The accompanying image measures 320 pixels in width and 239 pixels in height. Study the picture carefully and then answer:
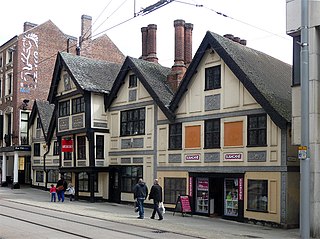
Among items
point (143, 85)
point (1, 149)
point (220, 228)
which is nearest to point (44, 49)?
point (1, 149)

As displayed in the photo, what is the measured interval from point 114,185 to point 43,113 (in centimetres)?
1375

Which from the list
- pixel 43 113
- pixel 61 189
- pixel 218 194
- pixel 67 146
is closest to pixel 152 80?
pixel 218 194

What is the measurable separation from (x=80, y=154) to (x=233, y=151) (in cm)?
1288

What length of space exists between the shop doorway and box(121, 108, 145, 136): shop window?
635 cm

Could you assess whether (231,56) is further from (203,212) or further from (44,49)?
(44,49)

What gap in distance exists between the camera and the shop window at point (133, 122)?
2978 cm

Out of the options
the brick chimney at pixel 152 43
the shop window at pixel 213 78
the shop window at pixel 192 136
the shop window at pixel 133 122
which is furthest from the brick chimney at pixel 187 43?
the shop window at pixel 192 136

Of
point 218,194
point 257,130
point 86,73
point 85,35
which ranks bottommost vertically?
point 218,194

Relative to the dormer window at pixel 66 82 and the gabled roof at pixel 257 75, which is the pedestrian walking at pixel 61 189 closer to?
the dormer window at pixel 66 82

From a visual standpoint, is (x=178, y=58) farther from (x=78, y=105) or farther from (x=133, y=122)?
(x=78, y=105)

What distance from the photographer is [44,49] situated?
46.9m

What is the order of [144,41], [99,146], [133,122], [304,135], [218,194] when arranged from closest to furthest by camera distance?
1. [304,135]
2. [218,194]
3. [133,122]
4. [99,146]
5. [144,41]

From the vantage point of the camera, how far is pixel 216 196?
25.2 meters

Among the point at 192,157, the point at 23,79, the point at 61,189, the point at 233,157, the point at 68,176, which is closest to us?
the point at 233,157
